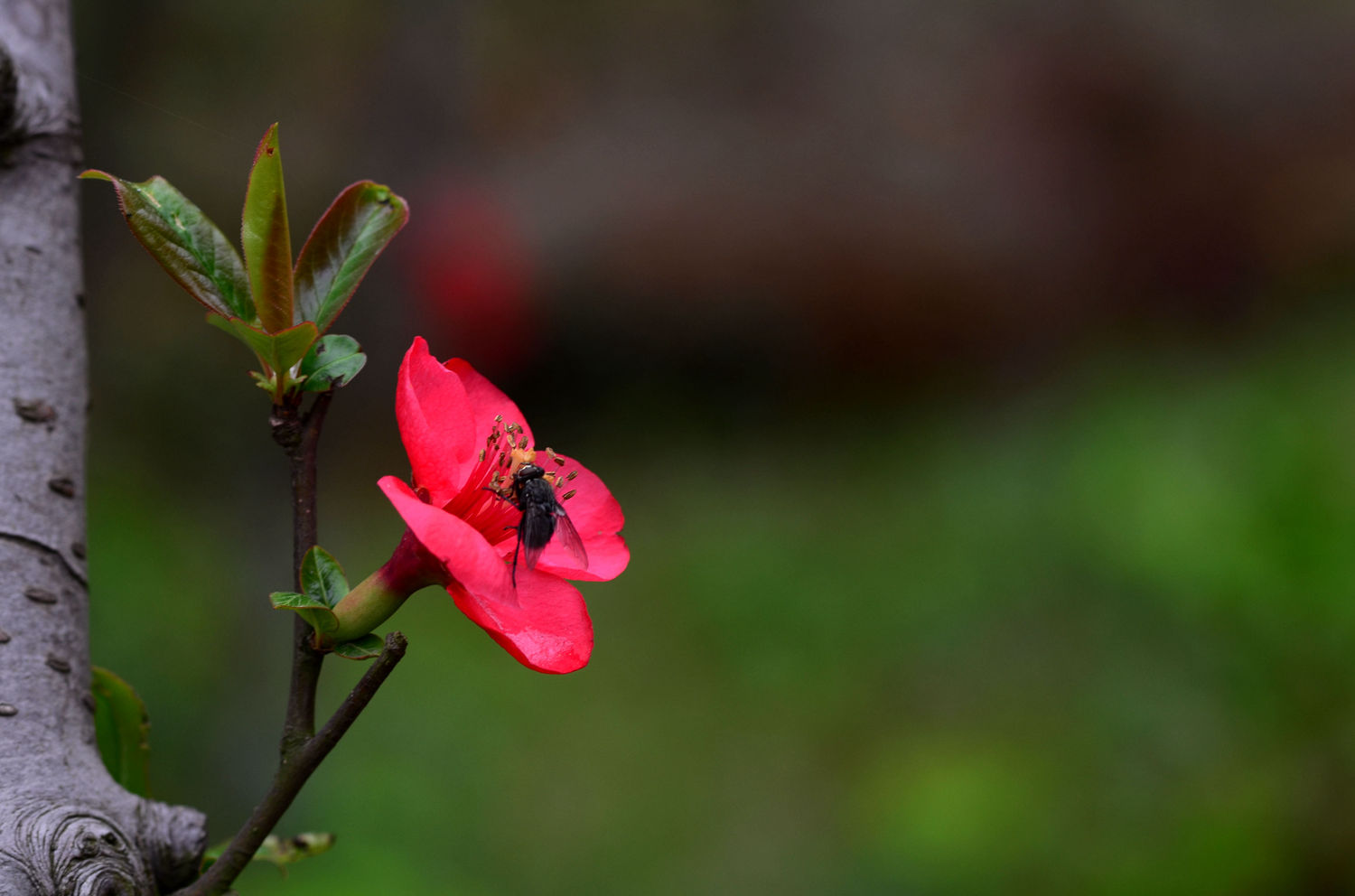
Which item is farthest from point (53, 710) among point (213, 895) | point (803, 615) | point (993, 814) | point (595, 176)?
point (595, 176)

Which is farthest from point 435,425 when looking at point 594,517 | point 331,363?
point 594,517

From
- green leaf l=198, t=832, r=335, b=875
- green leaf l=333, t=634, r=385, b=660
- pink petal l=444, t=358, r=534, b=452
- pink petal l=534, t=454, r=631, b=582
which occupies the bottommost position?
green leaf l=198, t=832, r=335, b=875

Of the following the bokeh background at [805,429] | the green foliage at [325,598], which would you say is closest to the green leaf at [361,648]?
the green foliage at [325,598]

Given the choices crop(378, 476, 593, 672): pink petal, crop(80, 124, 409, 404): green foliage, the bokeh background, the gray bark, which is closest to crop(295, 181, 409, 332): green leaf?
crop(80, 124, 409, 404): green foliage

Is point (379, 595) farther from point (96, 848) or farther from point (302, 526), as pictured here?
point (96, 848)

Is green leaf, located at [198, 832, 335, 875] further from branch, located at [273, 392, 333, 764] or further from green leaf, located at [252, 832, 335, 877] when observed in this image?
branch, located at [273, 392, 333, 764]

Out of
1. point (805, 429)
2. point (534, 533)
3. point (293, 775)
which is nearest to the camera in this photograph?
point (293, 775)
